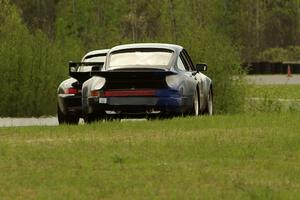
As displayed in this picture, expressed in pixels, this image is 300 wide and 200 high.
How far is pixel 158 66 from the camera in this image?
52.7 feet

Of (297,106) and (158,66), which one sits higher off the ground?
(158,66)

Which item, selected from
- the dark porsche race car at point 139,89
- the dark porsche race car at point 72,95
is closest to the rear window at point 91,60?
the dark porsche race car at point 72,95

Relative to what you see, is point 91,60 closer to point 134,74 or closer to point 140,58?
point 140,58

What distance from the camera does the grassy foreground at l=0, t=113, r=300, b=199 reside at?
8.33 m

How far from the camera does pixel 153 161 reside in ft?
33.4

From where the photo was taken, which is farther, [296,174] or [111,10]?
[111,10]

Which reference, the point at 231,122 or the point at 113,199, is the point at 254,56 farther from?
the point at 113,199

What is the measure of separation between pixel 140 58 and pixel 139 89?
3.31ft

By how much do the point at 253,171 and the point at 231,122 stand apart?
222 inches

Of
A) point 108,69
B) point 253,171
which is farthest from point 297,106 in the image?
point 253,171

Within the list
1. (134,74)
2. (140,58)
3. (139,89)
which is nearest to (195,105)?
(140,58)

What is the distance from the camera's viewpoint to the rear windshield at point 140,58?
16.3 metres

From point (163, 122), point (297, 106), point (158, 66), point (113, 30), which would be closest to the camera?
point (163, 122)

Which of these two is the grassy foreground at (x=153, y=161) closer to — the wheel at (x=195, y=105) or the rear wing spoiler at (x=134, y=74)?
the rear wing spoiler at (x=134, y=74)
